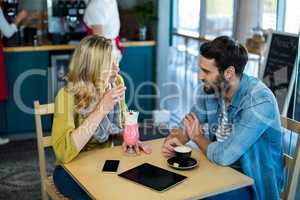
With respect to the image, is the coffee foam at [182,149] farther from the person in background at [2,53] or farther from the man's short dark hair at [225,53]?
the person in background at [2,53]

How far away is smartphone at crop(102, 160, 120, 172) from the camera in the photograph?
5.91 feet

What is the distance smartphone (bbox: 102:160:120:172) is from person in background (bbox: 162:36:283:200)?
237 mm

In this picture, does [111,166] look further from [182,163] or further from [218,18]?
[218,18]

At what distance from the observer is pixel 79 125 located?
2.08 metres

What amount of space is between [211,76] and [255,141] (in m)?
0.35

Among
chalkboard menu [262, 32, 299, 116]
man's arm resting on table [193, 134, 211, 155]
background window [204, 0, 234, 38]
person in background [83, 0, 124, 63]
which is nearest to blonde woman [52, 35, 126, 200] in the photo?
man's arm resting on table [193, 134, 211, 155]

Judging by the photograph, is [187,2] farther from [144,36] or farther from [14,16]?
[14,16]

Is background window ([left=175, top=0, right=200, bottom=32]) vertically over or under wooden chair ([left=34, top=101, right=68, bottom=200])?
over

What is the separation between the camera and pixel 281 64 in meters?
3.04

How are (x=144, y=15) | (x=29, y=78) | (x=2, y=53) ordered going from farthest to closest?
(x=144, y=15)
(x=29, y=78)
(x=2, y=53)

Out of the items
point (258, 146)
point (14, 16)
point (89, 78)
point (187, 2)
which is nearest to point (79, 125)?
point (89, 78)

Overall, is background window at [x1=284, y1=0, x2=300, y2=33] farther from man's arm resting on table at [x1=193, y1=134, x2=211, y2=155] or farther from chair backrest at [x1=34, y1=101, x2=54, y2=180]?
chair backrest at [x1=34, y1=101, x2=54, y2=180]

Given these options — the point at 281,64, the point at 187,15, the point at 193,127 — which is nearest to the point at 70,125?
the point at 193,127

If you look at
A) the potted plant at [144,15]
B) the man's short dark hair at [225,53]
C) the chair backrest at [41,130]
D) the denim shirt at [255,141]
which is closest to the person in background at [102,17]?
the potted plant at [144,15]
